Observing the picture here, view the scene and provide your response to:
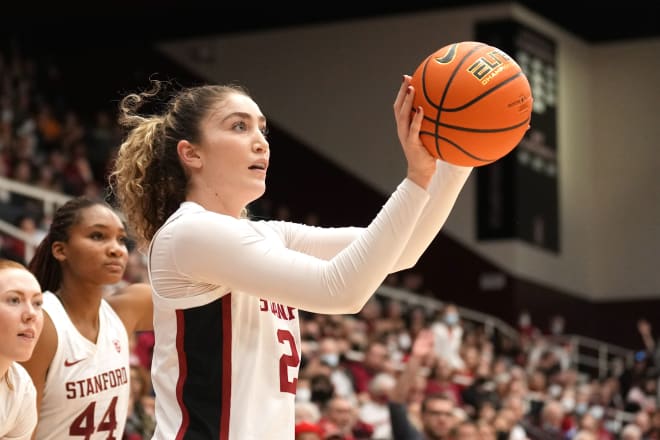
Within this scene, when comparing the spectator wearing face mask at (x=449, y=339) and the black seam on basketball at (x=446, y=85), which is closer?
the black seam on basketball at (x=446, y=85)

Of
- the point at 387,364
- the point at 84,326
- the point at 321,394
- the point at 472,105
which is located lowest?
the point at 321,394

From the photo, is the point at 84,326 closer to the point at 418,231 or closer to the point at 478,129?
the point at 418,231

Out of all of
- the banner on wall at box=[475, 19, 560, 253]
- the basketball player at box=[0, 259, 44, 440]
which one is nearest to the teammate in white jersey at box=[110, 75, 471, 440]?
the basketball player at box=[0, 259, 44, 440]

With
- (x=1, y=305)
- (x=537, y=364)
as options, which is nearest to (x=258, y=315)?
(x=1, y=305)

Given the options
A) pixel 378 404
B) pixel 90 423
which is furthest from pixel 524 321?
pixel 90 423

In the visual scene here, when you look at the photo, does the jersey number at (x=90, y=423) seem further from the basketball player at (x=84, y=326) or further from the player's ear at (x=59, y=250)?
the player's ear at (x=59, y=250)

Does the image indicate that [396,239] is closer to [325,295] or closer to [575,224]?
[325,295]

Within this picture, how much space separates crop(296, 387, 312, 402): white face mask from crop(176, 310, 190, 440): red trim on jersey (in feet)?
17.1

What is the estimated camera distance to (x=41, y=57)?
18.5 metres

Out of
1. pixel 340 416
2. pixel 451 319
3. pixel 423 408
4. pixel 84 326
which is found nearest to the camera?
pixel 84 326

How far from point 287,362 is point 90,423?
131 centimetres

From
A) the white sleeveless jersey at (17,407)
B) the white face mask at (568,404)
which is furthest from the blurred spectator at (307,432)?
the white face mask at (568,404)

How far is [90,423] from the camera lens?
3787 millimetres

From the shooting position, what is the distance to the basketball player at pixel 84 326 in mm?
3748
